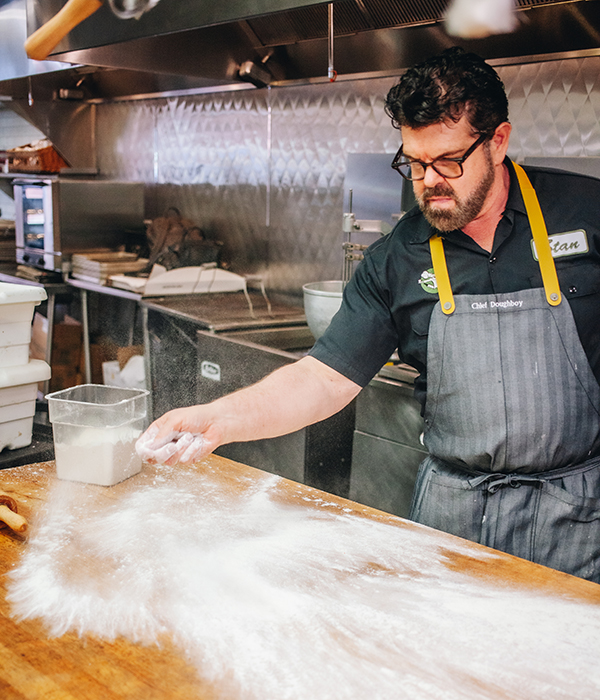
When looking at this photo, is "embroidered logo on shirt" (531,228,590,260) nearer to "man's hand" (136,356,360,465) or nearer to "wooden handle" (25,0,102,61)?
"man's hand" (136,356,360,465)

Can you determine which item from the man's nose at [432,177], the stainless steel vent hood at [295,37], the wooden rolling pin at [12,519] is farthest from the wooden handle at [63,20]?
the wooden rolling pin at [12,519]

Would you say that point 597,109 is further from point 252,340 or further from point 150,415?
point 150,415

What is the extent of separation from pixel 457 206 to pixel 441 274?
16 cm

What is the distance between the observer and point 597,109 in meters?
2.45

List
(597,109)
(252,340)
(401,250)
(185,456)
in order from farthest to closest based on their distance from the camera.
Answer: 1. (252,340)
2. (597,109)
3. (401,250)
4. (185,456)

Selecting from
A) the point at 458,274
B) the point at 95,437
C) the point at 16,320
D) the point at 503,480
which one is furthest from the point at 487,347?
the point at 16,320

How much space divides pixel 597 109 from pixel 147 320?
2215 mm

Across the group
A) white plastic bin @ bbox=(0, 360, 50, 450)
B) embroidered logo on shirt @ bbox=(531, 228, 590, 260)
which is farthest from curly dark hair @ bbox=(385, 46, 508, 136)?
white plastic bin @ bbox=(0, 360, 50, 450)

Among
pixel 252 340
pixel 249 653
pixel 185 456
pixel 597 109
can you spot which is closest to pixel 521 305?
pixel 185 456

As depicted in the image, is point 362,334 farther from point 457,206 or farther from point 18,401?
point 18,401

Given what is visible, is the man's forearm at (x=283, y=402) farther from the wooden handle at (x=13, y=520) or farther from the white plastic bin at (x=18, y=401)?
the white plastic bin at (x=18, y=401)

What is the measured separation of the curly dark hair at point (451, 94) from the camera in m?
1.45

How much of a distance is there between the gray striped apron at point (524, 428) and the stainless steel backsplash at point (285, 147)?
1277mm

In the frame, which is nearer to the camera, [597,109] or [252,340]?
[597,109]
